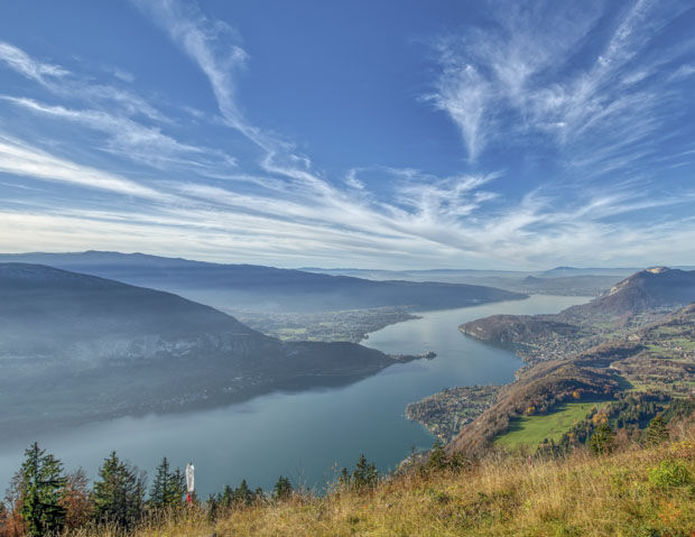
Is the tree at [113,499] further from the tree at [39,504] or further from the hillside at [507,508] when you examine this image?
the hillside at [507,508]

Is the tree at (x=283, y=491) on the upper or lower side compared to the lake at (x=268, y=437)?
upper

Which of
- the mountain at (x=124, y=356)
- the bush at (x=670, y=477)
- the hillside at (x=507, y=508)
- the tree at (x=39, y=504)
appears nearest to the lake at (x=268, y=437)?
the mountain at (x=124, y=356)

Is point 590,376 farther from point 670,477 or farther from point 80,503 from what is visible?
point 80,503

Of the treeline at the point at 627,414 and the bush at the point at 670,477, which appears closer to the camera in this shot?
the bush at the point at 670,477

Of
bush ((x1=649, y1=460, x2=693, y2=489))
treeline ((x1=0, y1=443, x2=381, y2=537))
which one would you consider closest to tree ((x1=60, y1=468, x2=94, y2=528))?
treeline ((x1=0, y1=443, x2=381, y2=537))

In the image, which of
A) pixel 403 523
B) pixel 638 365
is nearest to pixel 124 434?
pixel 403 523

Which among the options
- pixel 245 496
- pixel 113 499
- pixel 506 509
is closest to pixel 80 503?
pixel 113 499
